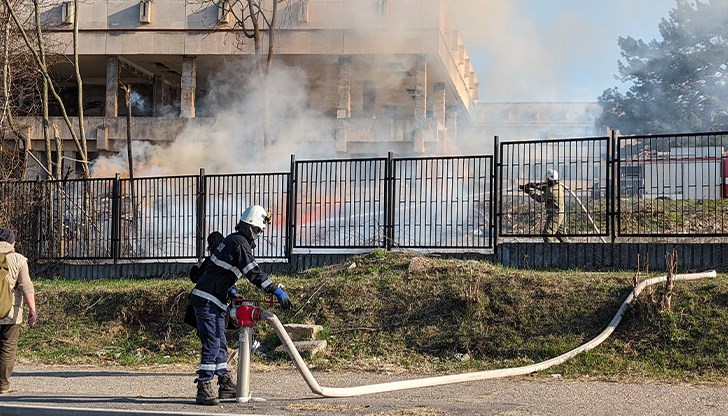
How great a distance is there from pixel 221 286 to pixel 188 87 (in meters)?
30.1

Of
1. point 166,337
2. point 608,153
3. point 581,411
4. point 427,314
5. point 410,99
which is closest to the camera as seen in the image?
point 581,411

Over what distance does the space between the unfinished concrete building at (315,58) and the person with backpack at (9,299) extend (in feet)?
75.4

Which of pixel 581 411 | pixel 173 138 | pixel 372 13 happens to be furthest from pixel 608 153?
pixel 173 138

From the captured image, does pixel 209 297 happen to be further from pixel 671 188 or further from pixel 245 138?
pixel 245 138

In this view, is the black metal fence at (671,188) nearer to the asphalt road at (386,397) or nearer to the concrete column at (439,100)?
the asphalt road at (386,397)

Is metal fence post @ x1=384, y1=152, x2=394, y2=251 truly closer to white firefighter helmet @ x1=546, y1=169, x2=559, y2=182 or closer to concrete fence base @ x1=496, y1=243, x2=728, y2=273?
concrete fence base @ x1=496, y1=243, x2=728, y2=273

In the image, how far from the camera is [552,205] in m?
14.2

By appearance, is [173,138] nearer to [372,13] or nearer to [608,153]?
[372,13]

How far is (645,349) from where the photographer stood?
996cm

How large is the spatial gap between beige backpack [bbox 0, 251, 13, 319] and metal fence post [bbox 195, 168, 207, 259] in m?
6.34

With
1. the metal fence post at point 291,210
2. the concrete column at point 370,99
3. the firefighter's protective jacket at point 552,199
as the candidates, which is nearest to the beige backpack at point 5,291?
the metal fence post at point 291,210

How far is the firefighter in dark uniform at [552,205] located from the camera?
13938 mm

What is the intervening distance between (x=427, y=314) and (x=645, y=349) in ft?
8.56

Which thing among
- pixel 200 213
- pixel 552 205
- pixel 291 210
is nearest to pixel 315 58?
pixel 200 213
